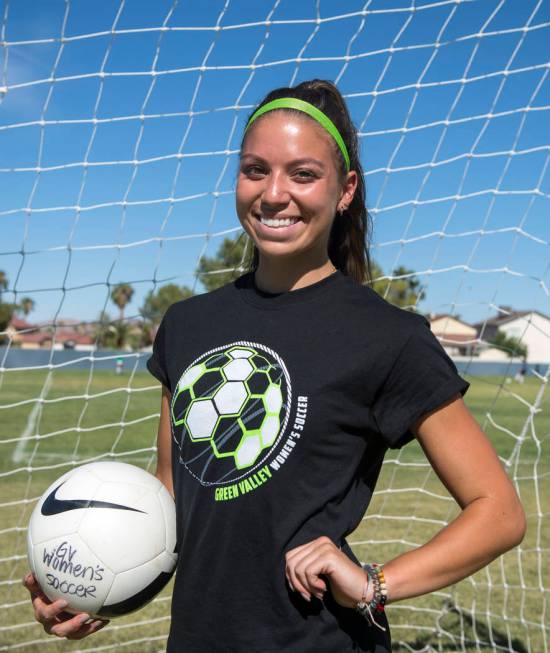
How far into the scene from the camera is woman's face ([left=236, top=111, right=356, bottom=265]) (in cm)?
161

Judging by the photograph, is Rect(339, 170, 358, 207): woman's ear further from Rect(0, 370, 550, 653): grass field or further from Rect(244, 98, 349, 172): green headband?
Rect(0, 370, 550, 653): grass field

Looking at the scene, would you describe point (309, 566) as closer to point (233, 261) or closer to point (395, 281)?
point (233, 261)

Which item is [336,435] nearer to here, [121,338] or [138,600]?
[138,600]

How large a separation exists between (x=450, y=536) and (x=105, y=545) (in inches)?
32.0

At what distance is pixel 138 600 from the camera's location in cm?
185

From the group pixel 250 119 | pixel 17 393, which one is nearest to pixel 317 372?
pixel 250 119

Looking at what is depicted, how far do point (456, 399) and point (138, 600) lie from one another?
37.0 inches

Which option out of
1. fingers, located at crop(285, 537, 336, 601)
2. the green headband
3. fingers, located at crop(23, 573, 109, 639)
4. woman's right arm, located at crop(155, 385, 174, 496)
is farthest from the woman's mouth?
fingers, located at crop(23, 573, 109, 639)

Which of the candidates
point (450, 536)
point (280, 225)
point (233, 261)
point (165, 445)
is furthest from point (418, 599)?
point (280, 225)

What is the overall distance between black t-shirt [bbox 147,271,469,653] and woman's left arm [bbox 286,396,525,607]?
56mm

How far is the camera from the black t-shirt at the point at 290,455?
1.45 metres

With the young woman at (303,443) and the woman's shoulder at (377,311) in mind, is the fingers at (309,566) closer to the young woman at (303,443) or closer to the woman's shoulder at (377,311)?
the young woman at (303,443)

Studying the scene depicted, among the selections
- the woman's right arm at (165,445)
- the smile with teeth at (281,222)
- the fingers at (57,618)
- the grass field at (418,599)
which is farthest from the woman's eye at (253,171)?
the grass field at (418,599)

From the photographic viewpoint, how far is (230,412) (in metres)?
1.56
